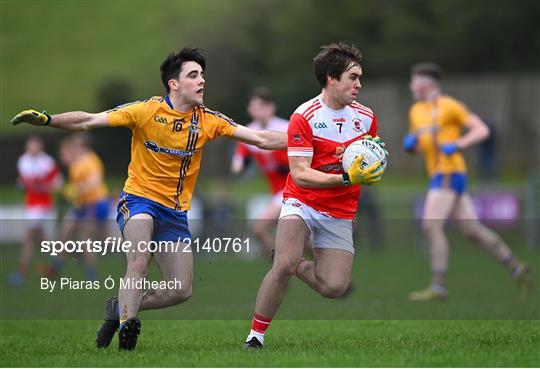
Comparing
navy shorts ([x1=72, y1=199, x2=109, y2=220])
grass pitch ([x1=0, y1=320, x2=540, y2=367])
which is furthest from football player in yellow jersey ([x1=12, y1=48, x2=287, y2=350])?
navy shorts ([x1=72, y1=199, x2=109, y2=220])

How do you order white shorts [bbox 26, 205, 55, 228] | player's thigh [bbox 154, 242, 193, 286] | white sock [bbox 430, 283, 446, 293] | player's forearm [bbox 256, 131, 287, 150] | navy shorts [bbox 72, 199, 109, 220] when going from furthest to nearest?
navy shorts [bbox 72, 199, 109, 220] → white shorts [bbox 26, 205, 55, 228] → white sock [bbox 430, 283, 446, 293] → player's forearm [bbox 256, 131, 287, 150] → player's thigh [bbox 154, 242, 193, 286]

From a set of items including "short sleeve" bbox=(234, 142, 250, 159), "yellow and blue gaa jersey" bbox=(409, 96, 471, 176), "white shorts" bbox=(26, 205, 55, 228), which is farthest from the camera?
"white shorts" bbox=(26, 205, 55, 228)

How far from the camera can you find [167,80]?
29.3ft

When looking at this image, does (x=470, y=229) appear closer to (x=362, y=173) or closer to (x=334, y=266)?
(x=334, y=266)

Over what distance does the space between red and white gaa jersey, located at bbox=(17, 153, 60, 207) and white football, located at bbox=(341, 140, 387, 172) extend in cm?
1216

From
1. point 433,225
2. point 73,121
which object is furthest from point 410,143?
point 73,121

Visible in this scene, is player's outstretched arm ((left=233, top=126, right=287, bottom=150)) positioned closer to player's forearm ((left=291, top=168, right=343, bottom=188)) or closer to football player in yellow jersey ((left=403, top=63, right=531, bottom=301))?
player's forearm ((left=291, top=168, right=343, bottom=188))

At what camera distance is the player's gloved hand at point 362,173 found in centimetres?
806

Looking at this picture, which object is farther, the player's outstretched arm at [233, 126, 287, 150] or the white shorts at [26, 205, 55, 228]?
the white shorts at [26, 205, 55, 228]

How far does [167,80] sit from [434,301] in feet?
17.6

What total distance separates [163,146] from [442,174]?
5926 millimetres

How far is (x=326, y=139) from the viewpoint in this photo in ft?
28.1

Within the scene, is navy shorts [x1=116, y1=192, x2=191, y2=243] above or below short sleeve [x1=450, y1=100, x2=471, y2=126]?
below

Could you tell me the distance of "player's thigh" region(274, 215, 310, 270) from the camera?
8.37 metres
